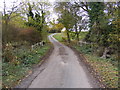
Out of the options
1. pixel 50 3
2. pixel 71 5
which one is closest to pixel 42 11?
pixel 50 3

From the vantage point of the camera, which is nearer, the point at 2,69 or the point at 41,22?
the point at 2,69

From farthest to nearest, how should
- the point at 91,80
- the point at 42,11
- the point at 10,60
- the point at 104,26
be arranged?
the point at 42,11, the point at 104,26, the point at 10,60, the point at 91,80

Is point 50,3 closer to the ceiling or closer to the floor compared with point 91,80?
closer to the ceiling

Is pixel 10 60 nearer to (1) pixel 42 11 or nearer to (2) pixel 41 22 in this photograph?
(2) pixel 41 22

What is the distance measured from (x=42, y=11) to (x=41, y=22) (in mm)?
3105

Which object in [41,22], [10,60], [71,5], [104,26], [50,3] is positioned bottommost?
[10,60]

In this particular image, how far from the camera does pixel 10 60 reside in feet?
31.0

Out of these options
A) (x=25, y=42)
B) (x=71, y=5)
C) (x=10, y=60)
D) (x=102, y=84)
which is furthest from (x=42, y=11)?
(x=102, y=84)

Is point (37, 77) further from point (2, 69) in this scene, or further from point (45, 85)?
point (2, 69)

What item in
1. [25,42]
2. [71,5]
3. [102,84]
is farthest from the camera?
[71,5]

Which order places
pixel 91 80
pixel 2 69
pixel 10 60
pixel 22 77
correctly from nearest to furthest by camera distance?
pixel 91 80
pixel 22 77
pixel 2 69
pixel 10 60

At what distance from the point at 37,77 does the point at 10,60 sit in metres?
3.66

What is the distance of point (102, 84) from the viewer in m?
5.72

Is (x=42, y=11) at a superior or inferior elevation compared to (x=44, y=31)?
superior
